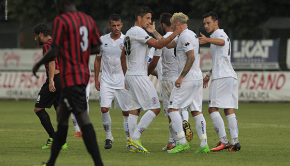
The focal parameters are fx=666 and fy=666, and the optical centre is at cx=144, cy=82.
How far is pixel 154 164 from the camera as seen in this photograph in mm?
9570

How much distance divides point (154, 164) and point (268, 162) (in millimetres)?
1737

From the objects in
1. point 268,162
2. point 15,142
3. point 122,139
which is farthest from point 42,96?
point 268,162

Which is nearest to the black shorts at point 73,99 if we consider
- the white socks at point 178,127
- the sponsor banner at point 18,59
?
the white socks at point 178,127

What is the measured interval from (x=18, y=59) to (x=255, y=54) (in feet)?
32.9

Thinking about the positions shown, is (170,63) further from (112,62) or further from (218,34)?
(112,62)

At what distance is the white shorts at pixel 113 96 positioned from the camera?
1267cm

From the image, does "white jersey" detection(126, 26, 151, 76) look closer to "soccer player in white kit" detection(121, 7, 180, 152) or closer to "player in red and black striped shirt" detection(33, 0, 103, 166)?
"soccer player in white kit" detection(121, 7, 180, 152)

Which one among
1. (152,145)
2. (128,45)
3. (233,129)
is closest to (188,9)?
(152,145)

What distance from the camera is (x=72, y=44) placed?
27.1ft

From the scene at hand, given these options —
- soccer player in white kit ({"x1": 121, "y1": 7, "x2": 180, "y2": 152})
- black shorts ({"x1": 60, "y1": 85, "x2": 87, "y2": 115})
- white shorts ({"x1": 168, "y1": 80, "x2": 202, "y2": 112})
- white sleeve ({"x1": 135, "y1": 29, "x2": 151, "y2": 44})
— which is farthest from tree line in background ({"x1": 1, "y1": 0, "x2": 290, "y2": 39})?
black shorts ({"x1": 60, "y1": 85, "x2": 87, "y2": 115})

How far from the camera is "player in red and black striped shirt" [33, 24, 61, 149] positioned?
11.7 metres

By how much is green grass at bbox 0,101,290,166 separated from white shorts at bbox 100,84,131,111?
741 mm

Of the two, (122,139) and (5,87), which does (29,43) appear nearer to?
(5,87)

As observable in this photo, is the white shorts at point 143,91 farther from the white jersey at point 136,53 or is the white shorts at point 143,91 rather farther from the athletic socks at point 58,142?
the athletic socks at point 58,142
